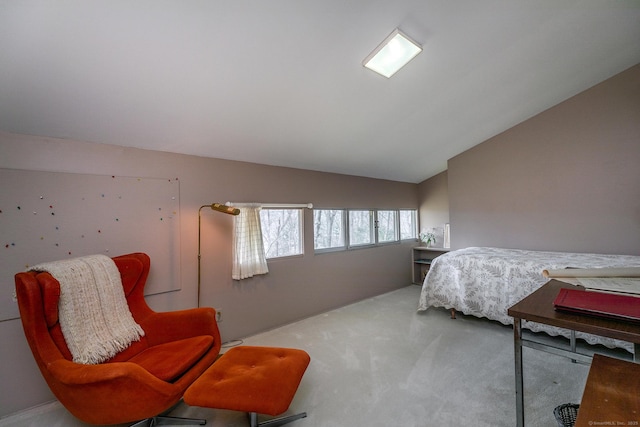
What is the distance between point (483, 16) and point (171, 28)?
6.37 feet

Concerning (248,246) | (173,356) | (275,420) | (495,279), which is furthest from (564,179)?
(173,356)

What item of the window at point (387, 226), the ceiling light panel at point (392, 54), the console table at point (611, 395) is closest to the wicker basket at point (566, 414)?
the console table at point (611, 395)

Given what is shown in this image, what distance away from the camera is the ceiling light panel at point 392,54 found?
1704 mm

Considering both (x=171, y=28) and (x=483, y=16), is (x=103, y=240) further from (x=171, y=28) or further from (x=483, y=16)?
(x=483, y=16)

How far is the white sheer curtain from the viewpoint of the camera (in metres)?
2.71

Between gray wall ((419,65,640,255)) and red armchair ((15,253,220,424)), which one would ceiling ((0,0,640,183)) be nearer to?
gray wall ((419,65,640,255))

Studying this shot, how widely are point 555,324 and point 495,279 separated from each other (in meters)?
2.27

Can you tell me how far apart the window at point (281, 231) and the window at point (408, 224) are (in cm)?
235

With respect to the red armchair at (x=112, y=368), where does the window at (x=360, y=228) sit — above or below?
above

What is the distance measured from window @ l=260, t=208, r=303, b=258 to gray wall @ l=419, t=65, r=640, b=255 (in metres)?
2.70

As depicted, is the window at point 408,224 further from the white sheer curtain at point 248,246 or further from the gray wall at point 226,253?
the white sheer curtain at point 248,246

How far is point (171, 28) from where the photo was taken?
1367 millimetres

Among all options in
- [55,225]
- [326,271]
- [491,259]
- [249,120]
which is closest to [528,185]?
[491,259]

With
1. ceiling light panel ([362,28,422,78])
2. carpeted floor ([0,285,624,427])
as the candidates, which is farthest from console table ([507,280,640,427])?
ceiling light panel ([362,28,422,78])
